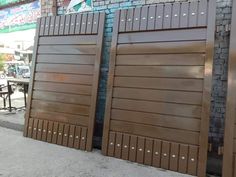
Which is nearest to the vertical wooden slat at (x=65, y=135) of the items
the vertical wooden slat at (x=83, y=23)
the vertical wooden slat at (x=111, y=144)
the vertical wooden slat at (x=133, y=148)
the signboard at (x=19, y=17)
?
the vertical wooden slat at (x=111, y=144)

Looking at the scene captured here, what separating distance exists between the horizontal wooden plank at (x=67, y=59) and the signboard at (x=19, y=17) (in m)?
2.02

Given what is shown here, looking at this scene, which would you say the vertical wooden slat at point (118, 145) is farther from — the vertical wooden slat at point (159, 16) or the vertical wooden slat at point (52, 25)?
the vertical wooden slat at point (52, 25)

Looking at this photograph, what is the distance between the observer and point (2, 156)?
A: 3.87 meters

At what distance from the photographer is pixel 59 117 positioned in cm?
445

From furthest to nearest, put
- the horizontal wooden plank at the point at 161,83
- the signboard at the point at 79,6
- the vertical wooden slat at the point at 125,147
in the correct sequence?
the signboard at the point at 79,6, the vertical wooden slat at the point at 125,147, the horizontal wooden plank at the point at 161,83

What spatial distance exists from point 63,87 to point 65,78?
0.14 metres

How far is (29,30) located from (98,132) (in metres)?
4.13

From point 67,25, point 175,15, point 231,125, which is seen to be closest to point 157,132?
point 231,125

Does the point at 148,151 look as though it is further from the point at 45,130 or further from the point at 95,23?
the point at 95,23

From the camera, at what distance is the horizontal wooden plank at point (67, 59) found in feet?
14.1

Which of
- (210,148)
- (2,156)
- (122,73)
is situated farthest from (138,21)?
→ (2,156)

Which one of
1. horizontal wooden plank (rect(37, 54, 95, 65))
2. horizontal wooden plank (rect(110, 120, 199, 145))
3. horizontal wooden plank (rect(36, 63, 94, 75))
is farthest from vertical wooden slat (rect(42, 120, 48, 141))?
horizontal wooden plank (rect(110, 120, 199, 145))

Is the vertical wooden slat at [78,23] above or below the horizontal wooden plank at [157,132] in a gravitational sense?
above

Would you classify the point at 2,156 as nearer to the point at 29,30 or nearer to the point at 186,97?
the point at 186,97
